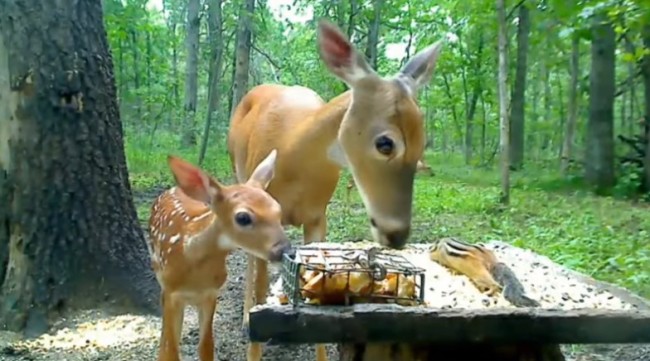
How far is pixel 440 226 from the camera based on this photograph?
7.92 meters

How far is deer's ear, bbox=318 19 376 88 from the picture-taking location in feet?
10.4

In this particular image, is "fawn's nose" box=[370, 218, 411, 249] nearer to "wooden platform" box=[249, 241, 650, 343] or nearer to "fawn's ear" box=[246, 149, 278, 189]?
"wooden platform" box=[249, 241, 650, 343]

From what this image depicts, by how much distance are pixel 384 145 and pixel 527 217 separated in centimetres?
581

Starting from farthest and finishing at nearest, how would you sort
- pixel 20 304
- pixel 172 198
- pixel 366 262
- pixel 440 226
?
pixel 440 226
pixel 20 304
pixel 172 198
pixel 366 262

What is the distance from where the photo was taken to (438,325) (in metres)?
2.46

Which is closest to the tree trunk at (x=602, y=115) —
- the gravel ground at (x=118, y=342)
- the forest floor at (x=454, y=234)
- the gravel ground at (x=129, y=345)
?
the forest floor at (x=454, y=234)

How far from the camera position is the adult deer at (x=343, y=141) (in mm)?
3037

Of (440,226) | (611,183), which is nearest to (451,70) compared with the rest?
(611,183)

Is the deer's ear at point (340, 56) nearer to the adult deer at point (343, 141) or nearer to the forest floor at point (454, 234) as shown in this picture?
the adult deer at point (343, 141)

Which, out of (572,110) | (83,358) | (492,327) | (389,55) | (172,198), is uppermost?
(389,55)

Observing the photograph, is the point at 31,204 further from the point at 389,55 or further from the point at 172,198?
the point at 389,55

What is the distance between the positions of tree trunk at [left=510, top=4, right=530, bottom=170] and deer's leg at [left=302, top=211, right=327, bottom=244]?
37.0 ft

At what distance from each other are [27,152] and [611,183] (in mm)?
8691

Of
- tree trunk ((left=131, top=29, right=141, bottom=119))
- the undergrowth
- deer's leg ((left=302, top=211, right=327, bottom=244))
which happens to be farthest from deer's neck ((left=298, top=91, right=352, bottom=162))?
tree trunk ((left=131, top=29, right=141, bottom=119))
